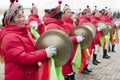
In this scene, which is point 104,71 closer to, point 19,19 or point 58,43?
point 58,43

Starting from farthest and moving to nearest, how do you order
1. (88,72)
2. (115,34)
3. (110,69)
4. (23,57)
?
1. (115,34)
2. (110,69)
3. (88,72)
4. (23,57)

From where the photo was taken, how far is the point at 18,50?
2881mm

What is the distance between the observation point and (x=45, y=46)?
3072mm

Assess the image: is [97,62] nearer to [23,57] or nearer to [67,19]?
[67,19]

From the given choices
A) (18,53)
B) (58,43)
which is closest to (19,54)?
(18,53)

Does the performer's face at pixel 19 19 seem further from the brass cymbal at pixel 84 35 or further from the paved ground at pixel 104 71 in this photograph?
the paved ground at pixel 104 71

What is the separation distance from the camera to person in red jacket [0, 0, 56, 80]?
2891mm

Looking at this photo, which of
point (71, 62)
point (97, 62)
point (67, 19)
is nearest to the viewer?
point (71, 62)

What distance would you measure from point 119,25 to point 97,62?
203 cm

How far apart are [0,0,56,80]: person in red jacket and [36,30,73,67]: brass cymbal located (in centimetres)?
8

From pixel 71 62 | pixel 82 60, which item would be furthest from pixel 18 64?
pixel 82 60

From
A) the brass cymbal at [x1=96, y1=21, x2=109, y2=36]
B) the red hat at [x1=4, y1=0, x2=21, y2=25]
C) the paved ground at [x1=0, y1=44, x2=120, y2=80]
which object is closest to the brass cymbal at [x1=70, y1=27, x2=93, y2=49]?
the paved ground at [x1=0, y1=44, x2=120, y2=80]

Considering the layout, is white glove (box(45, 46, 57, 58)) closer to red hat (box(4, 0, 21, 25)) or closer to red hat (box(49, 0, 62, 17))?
red hat (box(4, 0, 21, 25))

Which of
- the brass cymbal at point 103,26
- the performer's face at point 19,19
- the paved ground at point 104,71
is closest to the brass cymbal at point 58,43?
the performer's face at point 19,19
